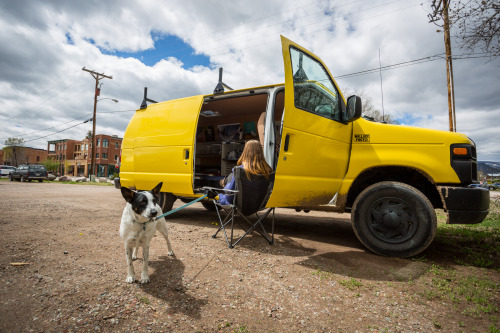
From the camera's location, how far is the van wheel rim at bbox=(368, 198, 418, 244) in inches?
129

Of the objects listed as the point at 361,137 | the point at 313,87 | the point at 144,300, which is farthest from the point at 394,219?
the point at 144,300

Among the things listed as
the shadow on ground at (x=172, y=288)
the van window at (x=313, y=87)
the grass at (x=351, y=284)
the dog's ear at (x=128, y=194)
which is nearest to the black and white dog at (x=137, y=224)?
the dog's ear at (x=128, y=194)

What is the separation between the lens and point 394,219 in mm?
3295

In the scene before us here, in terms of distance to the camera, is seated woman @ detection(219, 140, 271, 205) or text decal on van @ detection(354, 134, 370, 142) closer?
seated woman @ detection(219, 140, 271, 205)

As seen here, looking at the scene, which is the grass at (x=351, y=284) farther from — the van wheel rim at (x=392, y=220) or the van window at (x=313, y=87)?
the van window at (x=313, y=87)

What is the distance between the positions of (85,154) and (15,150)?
14.4 metres

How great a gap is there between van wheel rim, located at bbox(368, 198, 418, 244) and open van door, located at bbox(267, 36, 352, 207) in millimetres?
610

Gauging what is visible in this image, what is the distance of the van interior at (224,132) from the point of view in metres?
5.95

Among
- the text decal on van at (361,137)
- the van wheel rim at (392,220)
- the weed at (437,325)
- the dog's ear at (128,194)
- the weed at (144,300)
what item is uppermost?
the text decal on van at (361,137)

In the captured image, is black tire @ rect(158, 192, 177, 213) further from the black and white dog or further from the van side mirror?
the van side mirror

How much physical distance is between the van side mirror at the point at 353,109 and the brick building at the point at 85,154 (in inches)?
1956

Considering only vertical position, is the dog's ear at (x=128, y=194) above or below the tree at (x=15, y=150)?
below

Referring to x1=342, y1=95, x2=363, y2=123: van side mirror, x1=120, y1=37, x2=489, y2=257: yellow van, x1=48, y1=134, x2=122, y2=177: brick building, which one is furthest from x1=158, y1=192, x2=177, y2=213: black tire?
x1=48, y1=134, x2=122, y2=177: brick building

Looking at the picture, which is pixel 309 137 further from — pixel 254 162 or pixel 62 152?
pixel 62 152
